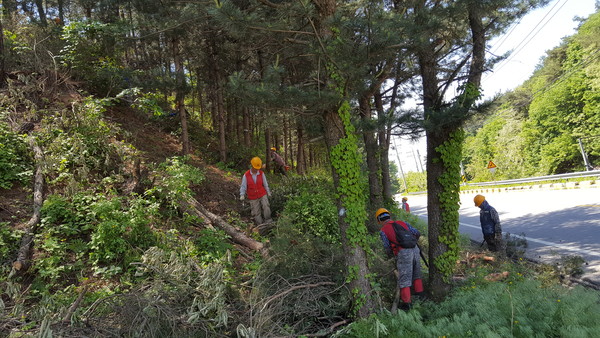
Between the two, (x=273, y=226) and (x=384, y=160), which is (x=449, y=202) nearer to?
(x=273, y=226)

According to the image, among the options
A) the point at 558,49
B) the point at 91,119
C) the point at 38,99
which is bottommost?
the point at 91,119

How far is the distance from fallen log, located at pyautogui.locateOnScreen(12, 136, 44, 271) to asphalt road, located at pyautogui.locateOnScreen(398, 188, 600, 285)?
28.0 feet

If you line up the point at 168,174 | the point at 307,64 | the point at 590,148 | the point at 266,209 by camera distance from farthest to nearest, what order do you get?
the point at 590,148 → the point at 307,64 → the point at 266,209 → the point at 168,174

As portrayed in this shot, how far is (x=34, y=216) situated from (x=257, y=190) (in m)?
4.35

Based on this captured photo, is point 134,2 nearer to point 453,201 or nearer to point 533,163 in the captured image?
point 453,201

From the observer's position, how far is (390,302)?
548 centimetres

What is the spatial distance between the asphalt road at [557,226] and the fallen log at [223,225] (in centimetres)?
575

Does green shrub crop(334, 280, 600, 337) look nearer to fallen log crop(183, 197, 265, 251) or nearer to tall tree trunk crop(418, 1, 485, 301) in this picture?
tall tree trunk crop(418, 1, 485, 301)

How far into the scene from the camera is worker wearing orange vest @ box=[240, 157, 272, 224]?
834 centimetres

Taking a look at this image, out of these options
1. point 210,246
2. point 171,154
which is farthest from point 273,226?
point 171,154

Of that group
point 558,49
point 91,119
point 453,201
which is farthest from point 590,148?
point 91,119

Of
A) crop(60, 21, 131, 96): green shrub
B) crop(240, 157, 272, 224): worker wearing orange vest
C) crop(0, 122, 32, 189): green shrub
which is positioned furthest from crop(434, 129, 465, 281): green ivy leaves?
crop(60, 21, 131, 96): green shrub

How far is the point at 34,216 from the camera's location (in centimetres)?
557

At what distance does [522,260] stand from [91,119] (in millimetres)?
9753
